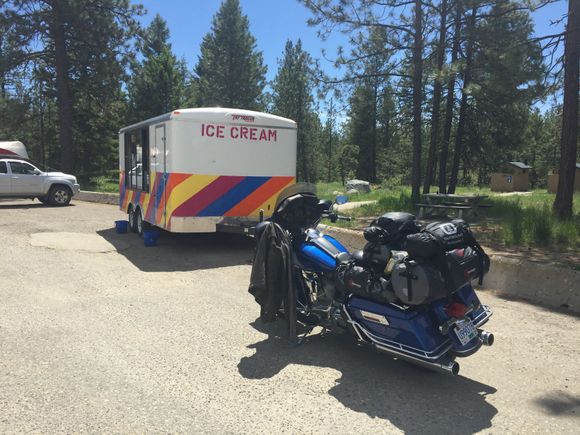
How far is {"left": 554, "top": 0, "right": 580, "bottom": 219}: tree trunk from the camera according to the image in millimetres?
9336

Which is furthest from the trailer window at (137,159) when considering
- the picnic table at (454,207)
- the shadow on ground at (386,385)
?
the shadow on ground at (386,385)

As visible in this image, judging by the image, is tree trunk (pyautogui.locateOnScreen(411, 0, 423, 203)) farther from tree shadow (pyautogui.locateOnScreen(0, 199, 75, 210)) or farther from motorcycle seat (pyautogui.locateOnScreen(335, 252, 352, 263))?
tree shadow (pyautogui.locateOnScreen(0, 199, 75, 210))

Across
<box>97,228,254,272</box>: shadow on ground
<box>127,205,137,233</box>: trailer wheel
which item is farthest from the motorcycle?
<box>127,205,137,233</box>: trailer wheel

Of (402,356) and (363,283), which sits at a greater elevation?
(363,283)

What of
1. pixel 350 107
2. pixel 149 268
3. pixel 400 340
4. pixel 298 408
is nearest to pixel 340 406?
pixel 298 408

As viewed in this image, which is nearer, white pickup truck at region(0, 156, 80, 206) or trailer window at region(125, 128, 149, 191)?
trailer window at region(125, 128, 149, 191)

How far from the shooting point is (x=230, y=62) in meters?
40.8

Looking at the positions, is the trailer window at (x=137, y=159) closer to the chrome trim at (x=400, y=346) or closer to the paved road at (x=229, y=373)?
the paved road at (x=229, y=373)

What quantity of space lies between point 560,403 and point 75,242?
916 centimetres

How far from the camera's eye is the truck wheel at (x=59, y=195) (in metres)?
17.8

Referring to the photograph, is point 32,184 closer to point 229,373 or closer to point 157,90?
point 229,373

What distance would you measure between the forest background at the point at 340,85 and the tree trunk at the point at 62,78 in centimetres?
6

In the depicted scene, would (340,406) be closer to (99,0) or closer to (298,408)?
(298,408)

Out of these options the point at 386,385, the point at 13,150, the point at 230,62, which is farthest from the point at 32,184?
the point at 230,62
